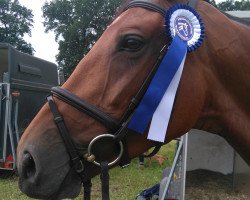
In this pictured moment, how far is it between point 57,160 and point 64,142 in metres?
0.09

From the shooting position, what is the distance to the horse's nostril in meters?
1.80

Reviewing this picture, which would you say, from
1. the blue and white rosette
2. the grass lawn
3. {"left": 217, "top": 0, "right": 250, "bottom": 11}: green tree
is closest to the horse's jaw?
the blue and white rosette

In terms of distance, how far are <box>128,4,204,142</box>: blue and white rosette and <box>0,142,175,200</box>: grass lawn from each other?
4.46 meters

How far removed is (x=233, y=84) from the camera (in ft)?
7.08

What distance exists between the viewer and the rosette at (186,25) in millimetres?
1952

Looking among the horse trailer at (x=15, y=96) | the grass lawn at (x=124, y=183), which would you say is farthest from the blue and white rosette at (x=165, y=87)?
the horse trailer at (x=15, y=96)

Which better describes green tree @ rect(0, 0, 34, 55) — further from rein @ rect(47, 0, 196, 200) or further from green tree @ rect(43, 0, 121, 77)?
rein @ rect(47, 0, 196, 200)

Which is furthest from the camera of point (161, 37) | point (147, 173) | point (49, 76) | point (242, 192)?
point (49, 76)

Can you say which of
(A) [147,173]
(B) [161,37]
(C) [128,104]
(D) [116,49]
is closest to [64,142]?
(C) [128,104]

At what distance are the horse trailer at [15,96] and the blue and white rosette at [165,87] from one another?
5786mm

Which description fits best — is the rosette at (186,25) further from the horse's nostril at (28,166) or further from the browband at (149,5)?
the horse's nostril at (28,166)

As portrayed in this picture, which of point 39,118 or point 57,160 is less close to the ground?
point 39,118

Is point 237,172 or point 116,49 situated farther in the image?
point 237,172

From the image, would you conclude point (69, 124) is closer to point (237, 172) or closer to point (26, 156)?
point (26, 156)
